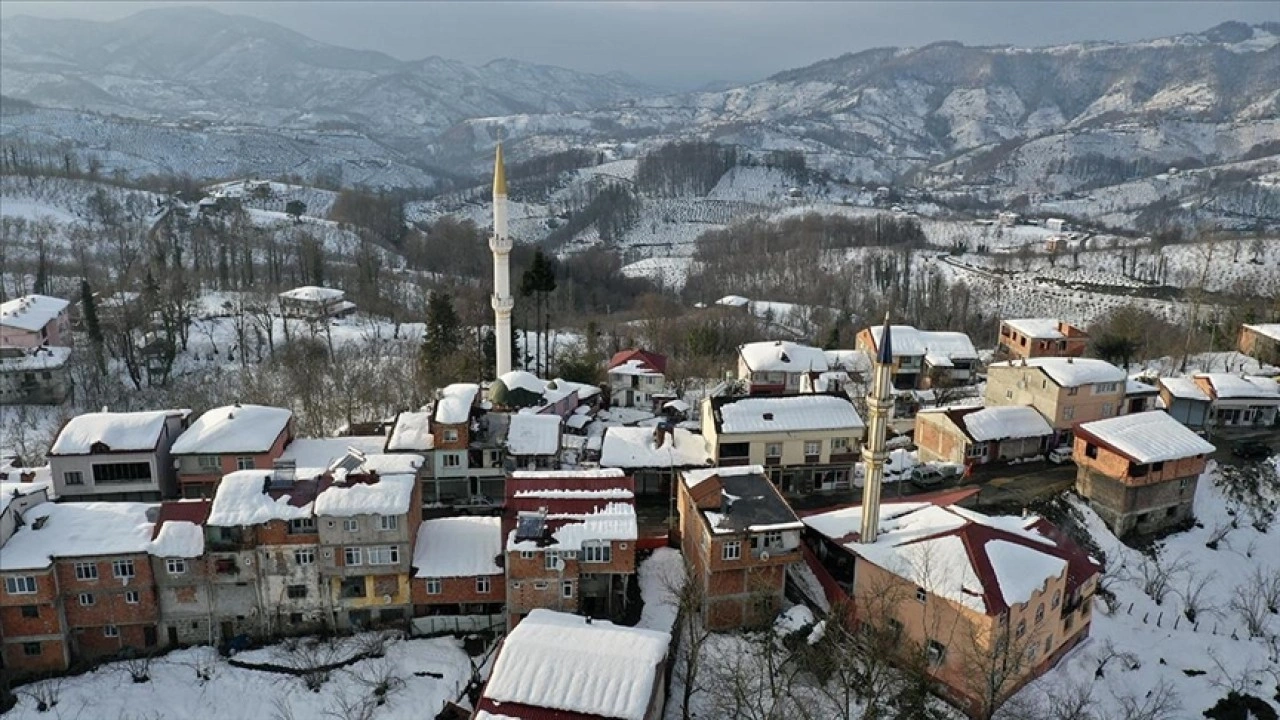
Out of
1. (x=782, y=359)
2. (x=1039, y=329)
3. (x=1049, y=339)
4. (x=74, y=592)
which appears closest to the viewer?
(x=74, y=592)

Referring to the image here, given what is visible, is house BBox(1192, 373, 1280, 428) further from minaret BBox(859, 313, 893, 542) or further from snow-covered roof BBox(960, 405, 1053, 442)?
minaret BBox(859, 313, 893, 542)

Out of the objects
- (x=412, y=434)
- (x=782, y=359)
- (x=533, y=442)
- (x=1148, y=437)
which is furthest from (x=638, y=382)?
(x=1148, y=437)

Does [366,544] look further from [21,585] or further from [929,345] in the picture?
[929,345]

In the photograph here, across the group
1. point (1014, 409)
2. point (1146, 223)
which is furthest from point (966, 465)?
point (1146, 223)

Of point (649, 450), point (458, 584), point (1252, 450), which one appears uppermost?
point (649, 450)

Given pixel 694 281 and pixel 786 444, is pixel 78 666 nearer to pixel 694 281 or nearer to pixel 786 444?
pixel 786 444

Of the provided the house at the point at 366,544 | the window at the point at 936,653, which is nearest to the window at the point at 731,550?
the window at the point at 936,653
